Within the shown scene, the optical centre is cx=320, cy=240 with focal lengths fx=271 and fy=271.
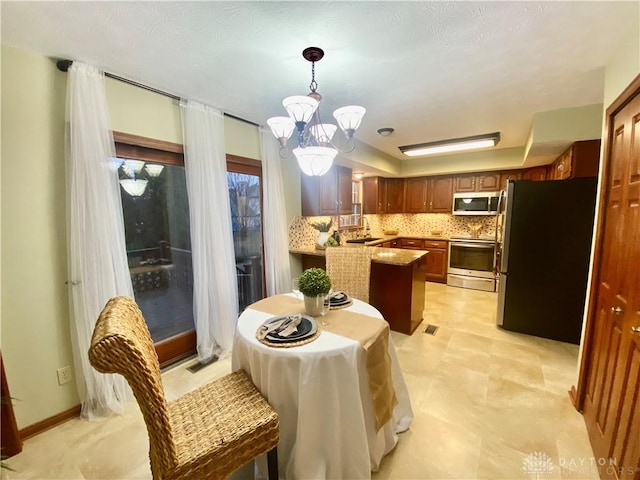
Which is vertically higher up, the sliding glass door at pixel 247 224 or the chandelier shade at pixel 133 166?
the chandelier shade at pixel 133 166

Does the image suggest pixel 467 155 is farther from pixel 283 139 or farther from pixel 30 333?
pixel 30 333

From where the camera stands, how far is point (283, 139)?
1.84 metres

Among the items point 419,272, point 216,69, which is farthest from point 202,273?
point 419,272

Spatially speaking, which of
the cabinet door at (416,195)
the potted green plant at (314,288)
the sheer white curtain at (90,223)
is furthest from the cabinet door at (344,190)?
the sheer white curtain at (90,223)

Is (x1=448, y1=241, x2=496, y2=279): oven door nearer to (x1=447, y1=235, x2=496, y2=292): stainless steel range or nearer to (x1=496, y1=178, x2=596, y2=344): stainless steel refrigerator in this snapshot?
(x1=447, y1=235, x2=496, y2=292): stainless steel range

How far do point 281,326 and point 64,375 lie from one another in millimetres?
1677

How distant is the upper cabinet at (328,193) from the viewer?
12.1 feet

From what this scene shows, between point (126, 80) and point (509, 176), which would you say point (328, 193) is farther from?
point (509, 176)

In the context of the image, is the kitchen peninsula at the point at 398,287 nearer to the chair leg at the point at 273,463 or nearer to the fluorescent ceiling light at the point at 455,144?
the fluorescent ceiling light at the point at 455,144

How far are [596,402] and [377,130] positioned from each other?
309 cm

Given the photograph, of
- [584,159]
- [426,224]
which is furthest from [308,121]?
[426,224]

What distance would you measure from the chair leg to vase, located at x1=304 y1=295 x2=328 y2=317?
0.71 metres

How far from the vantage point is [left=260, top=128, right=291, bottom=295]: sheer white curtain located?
10.1 feet

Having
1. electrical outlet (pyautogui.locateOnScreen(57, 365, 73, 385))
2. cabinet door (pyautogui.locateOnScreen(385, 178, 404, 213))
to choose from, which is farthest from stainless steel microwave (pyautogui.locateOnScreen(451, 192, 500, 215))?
electrical outlet (pyautogui.locateOnScreen(57, 365, 73, 385))
